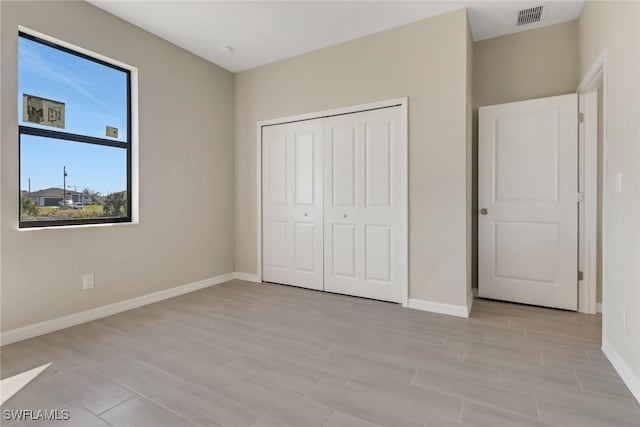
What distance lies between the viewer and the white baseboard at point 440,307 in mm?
2979

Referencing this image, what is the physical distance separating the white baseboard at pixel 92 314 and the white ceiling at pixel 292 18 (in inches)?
110

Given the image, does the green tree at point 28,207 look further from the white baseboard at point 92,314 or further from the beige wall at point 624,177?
the beige wall at point 624,177

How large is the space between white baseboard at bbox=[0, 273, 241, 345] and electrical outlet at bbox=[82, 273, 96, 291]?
8.5 inches

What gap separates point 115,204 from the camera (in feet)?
10.5

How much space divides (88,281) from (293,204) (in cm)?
222

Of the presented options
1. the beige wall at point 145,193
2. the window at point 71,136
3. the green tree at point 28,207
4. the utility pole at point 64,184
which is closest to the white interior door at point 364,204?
the beige wall at point 145,193

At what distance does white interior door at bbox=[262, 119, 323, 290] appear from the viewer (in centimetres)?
388

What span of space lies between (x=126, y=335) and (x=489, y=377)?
2.66m

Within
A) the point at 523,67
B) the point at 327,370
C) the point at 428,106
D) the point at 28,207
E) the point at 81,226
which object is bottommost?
the point at 327,370

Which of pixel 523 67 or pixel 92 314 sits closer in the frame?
pixel 92 314

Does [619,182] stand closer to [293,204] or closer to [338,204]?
[338,204]

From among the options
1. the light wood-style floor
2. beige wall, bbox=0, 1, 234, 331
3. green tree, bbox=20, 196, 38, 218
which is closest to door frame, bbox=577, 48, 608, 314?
the light wood-style floor

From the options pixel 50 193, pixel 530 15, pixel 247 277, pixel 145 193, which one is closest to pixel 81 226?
pixel 50 193

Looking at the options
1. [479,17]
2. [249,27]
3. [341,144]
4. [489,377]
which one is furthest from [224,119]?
[489,377]
